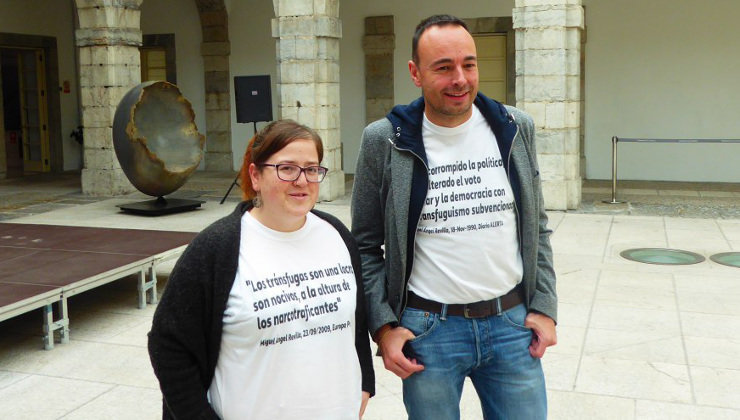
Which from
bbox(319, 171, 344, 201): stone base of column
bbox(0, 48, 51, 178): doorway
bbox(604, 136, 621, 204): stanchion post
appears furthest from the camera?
bbox(0, 48, 51, 178): doorway

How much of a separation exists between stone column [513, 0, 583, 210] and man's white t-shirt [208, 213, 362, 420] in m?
8.10

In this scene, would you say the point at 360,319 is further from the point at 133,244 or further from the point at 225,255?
the point at 133,244

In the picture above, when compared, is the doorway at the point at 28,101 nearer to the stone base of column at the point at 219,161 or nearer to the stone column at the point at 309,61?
the stone base of column at the point at 219,161

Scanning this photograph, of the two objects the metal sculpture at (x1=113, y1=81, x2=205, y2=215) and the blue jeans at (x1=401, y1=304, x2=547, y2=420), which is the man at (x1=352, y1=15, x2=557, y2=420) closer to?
the blue jeans at (x1=401, y1=304, x2=547, y2=420)

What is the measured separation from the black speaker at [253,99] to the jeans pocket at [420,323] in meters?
8.97

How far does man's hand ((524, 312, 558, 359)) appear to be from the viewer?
2.20 meters

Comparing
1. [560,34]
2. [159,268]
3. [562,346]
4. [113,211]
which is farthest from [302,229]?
[113,211]

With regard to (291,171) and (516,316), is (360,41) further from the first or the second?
(291,171)

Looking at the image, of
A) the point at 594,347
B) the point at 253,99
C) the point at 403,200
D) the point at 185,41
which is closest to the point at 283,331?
the point at 403,200

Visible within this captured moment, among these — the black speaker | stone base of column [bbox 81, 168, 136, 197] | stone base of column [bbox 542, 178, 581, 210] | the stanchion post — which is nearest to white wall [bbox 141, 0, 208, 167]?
stone base of column [bbox 81, 168, 136, 197]

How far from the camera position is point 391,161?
2.18 metres

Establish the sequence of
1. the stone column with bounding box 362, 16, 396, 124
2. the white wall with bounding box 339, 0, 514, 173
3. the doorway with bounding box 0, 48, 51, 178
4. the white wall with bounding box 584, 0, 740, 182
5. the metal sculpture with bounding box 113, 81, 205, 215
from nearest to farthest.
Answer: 1. the metal sculpture with bounding box 113, 81, 205, 215
2. the white wall with bounding box 584, 0, 740, 182
3. the white wall with bounding box 339, 0, 514, 173
4. the stone column with bounding box 362, 16, 396, 124
5. the doorway with bounding box 0, 48, 51, 178

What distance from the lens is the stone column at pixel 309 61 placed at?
10867mm

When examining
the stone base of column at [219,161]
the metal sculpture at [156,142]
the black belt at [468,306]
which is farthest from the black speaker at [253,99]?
the black belt at [468,306]
